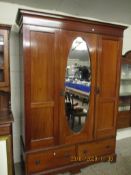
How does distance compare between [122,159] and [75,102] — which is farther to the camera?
[122,159]

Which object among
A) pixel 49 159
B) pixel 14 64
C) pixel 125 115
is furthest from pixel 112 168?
pixel 14 64

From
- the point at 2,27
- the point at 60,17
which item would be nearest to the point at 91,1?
the point at 60,17

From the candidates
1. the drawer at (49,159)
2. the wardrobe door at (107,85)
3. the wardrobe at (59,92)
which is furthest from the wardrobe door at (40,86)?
the wardrobe door at (107,85)

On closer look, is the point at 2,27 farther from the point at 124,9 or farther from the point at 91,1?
the point at 124,9

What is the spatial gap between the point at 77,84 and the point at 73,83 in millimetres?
60

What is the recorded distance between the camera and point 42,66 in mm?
1851

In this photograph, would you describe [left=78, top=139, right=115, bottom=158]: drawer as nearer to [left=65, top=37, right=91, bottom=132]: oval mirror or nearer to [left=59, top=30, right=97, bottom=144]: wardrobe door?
[left=59, top=30, right=97, bottom=144]: wardrobe door

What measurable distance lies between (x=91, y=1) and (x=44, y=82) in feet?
4.10

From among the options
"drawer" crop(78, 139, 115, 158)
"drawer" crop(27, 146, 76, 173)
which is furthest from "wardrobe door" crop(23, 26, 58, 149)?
"drawer" crop(78, 139, 115, 158)

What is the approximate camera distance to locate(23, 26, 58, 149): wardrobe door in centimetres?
178

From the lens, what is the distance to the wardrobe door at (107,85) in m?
2.14

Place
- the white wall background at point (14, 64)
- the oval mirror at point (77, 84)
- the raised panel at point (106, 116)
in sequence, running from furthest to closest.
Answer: the raised panel at point (106, 116) < the white wall background at point (14, 64) < the oval mirror at point (77, 84)

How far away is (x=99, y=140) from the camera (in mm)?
2307

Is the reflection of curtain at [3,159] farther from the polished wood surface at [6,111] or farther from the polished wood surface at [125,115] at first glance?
the polished wood surface at [125,115]
